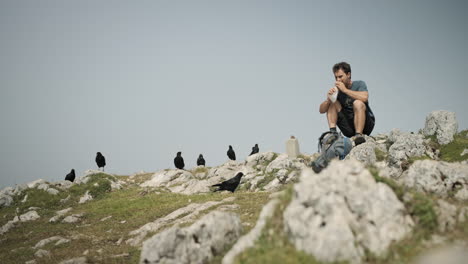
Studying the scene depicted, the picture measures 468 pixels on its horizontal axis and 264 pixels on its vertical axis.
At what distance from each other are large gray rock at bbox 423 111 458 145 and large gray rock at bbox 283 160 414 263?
2179 cm

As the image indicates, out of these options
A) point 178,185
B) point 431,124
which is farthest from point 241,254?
point 178,185

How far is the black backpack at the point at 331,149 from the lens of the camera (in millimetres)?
11469

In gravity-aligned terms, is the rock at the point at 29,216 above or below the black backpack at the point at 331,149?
below

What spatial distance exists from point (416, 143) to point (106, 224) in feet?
A: 69.4

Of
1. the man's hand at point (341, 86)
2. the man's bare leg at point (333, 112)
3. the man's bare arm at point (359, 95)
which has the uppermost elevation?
the man's hand at point (341, 86)

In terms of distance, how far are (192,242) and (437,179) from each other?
723cm

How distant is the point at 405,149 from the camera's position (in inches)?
910

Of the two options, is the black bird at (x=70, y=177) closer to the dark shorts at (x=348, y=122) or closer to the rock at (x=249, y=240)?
the dark shorts at (x=348, y=122)

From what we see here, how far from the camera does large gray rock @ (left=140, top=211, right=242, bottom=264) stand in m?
9.28

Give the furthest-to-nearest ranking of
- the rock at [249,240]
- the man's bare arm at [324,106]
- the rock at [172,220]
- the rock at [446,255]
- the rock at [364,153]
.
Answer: the rock at [364,153] < the rock at [172,220] < the man's bare arm at [324,106] < the rock at [249,240] < the rock at [446,255]

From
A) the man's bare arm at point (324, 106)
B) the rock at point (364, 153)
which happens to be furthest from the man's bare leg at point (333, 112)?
the rock at point (364, 153)

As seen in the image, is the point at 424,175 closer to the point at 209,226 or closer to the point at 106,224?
the point at 209,226

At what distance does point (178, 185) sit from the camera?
128 feet

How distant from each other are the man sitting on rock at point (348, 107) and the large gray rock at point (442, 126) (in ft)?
54.8
